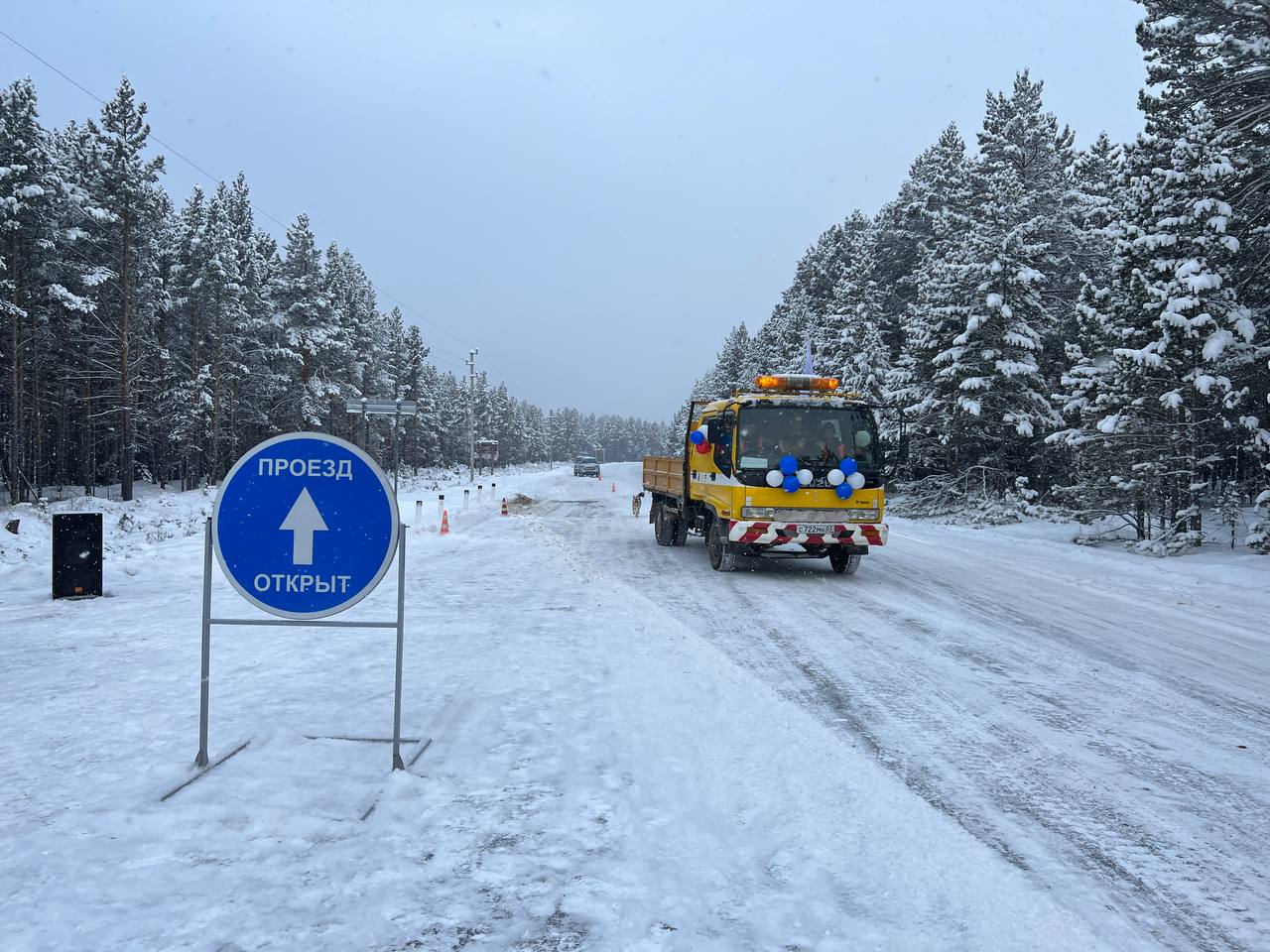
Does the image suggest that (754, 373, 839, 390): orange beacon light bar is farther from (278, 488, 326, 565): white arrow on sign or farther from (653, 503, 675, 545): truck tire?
(278, 488, 326, 565): white arrow on sign

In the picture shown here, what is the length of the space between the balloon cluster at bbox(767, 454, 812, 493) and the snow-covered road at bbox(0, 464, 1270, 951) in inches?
125

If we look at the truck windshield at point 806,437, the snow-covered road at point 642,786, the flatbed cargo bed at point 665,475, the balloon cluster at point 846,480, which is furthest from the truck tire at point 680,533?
the snow-covered road at point 642,786

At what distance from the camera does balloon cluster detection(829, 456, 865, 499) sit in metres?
11.2

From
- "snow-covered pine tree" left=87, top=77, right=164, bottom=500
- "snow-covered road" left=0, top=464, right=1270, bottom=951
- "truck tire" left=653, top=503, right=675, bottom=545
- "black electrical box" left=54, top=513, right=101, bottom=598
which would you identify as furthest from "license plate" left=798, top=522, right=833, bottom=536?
"snow-covered pine tree" left=87, top=77, right=164, bottom=500

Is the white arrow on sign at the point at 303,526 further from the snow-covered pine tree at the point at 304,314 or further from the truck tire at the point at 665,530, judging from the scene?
the snow-covered pine tree at the point at 304,314

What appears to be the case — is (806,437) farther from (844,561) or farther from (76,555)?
(76,555)

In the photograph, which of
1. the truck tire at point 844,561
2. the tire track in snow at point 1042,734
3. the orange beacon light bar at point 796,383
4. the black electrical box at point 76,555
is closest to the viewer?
the tire track in snow at point 1042,734

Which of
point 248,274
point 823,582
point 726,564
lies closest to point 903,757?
point 823,582

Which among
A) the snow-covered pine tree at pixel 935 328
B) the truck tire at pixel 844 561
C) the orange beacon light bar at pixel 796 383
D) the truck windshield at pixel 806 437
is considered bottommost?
the truck tire at pixel 844 561

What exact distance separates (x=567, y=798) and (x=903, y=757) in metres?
2.02

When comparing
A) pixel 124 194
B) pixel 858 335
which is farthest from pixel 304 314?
pixel 858 335

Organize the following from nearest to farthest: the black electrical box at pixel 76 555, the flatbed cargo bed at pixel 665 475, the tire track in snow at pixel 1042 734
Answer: the tire track in snow at pixel 1042 734 < the black electrical box at pixel 76 555 < the flatbed cargo bed at pixel 665 475

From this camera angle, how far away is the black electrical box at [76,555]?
863 cm

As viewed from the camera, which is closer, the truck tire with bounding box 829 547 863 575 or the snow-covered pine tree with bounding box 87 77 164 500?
the truck tire with bounding box 829 547 863 575
